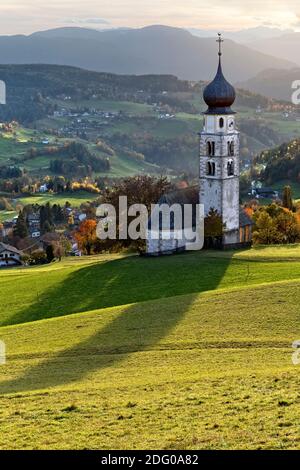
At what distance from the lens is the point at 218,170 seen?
70312 millimetres

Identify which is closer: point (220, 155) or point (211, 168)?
point (220, 155)

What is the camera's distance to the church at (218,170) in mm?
69000

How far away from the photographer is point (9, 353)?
38156mm

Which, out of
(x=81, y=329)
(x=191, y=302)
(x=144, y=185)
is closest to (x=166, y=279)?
(x=191, y=302)

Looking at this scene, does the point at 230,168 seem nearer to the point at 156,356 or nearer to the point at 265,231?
the point at 265,231

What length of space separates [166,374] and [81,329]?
11657mm

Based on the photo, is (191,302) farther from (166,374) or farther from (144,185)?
(144,185)

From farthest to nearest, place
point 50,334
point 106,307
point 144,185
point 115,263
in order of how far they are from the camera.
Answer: point 144,185 < point 115,263 < point 106,307 < point 50,334

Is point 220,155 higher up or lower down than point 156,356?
higher up

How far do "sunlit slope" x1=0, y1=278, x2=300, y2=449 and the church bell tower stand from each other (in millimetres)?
23845

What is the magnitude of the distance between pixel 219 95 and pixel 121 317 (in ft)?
108

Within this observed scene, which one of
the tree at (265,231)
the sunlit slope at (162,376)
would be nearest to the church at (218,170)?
the tree at (265,231)

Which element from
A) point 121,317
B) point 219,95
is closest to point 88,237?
point 219,95

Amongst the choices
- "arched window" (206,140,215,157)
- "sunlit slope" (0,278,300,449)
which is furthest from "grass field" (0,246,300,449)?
"arched window" (206,140,215,157)
